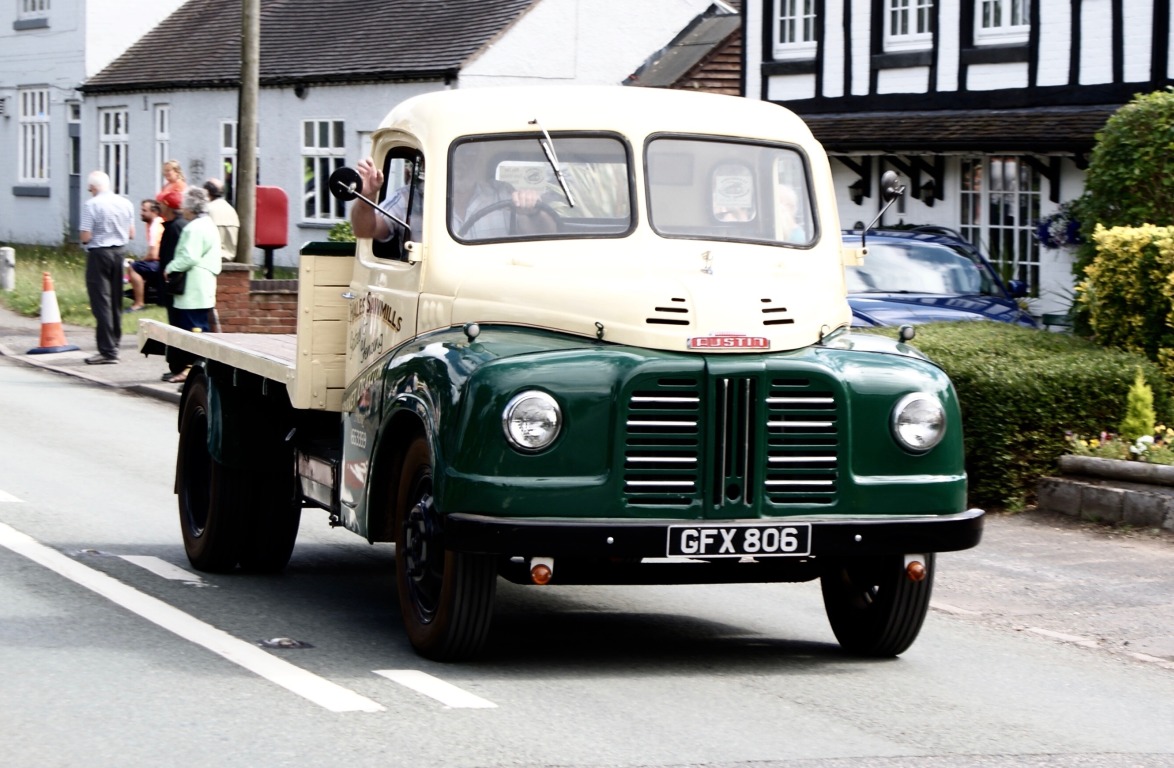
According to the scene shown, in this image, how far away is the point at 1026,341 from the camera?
13.7 metres

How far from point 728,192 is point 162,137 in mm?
35684

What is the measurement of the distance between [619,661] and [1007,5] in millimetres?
18538

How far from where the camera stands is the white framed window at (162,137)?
139 ft

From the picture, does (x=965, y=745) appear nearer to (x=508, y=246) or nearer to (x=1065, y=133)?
(x=508, y=246)

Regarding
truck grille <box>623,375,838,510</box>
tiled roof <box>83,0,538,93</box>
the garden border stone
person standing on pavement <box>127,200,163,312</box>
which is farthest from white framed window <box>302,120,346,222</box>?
truck grille <box>623,375,838,510</box>

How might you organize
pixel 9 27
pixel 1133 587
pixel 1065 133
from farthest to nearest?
pixel 9 27
pixel 1065 133
pixel 1133 587

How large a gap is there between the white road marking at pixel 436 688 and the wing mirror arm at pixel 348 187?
180cm

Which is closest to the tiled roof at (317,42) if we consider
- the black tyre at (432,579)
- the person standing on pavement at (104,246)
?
the person standing on pavement at (104,246)

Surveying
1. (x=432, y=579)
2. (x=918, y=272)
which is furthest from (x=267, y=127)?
(x=432, y=579)

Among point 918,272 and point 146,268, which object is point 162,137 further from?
point 918,272

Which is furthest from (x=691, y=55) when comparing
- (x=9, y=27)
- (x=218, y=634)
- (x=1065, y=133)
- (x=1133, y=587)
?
(x=218, y=634)

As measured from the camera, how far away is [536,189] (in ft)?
27.1

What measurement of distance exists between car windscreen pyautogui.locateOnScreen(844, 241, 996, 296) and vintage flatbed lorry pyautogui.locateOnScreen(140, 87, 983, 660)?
9017 millimetres

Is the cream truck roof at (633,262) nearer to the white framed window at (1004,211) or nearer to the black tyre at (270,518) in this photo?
the black tyre at (270,518)
